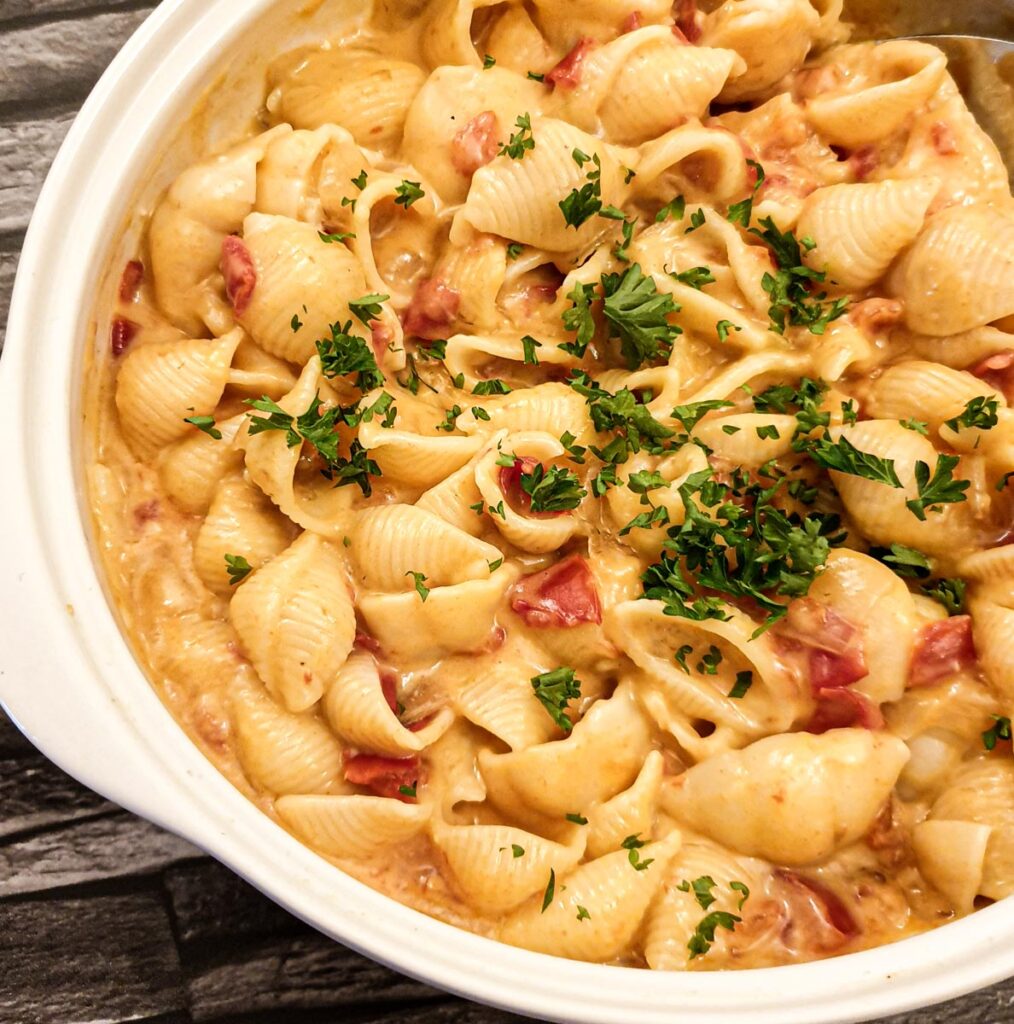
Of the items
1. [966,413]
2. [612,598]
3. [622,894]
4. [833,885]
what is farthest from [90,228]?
[833,885]

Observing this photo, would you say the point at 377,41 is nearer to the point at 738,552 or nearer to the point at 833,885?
the point at 738,552

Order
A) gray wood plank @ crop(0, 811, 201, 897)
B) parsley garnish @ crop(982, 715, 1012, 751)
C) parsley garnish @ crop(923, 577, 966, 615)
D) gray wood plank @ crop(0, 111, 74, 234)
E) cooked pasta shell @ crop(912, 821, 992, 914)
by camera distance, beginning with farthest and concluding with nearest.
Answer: gray wood plank @ crop(0, 111, 74, 234), gray wood plank @ crop(0, 811, 201, 897), parsley garnish @ crop(923, 577, 966, 615), parsley garnish @ crop(982, 715, 1012, 751), cooked pasta shell @ crop(912, 821, 992, 914)

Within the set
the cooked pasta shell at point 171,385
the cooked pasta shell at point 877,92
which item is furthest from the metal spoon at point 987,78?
the cooked pasta shell at point 171,385

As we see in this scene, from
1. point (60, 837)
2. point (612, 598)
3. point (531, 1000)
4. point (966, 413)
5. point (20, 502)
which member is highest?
point (20, 502)

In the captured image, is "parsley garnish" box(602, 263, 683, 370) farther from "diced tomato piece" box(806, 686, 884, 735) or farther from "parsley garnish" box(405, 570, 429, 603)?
"diced tomato piece" box(806, 686, 884, 735)

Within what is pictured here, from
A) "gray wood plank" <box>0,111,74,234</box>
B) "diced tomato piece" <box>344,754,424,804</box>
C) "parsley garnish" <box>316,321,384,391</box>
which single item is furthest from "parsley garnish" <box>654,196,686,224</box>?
"gray wood plank" <box>0,111,74,234</box>

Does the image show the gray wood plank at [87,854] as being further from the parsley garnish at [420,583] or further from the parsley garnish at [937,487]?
the parsley garnish at [937,487]
